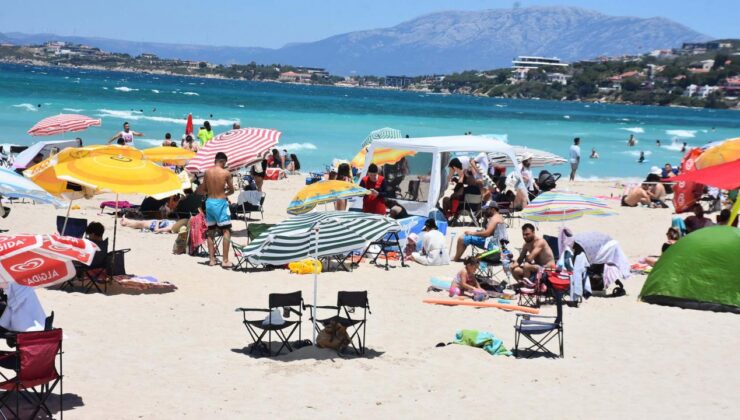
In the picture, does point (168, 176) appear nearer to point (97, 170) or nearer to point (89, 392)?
point (97, 170)

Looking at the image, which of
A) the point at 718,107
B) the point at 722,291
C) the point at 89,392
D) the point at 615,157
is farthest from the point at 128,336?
the point at 718,107

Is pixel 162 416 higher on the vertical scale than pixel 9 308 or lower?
lower

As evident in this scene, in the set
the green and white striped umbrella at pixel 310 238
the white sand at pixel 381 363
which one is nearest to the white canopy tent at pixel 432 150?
the white sand at pixel 381 363

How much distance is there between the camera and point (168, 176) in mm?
9828

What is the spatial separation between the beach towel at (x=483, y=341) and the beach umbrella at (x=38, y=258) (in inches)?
128

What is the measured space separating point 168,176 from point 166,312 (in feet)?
4.66

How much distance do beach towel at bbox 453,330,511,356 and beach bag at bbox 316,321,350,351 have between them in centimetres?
101

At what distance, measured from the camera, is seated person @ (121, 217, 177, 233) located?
1346 centimetres

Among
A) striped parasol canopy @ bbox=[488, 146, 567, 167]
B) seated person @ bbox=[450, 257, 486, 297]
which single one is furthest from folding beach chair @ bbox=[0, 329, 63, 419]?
striped parasol canopy @ bbox=[488, 146, 567, 167]

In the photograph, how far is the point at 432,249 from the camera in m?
12.2

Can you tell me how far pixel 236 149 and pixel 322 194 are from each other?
1.87 metres

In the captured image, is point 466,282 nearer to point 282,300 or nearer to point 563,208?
point 563,208

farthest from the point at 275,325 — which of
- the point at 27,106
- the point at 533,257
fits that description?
the point at 27,106

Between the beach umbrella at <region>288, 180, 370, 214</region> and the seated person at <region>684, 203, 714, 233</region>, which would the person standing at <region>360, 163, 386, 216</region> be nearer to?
the beach umbrella at <region>288, 180, 370, 214</region>
